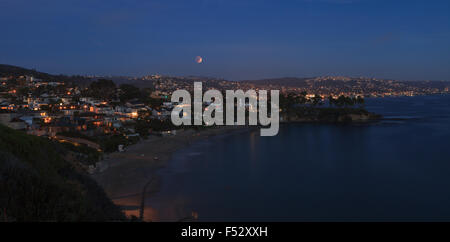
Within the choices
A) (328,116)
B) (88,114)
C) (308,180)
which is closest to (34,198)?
(308,180)

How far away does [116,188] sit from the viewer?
1230 centimetres

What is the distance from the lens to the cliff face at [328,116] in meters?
42.7

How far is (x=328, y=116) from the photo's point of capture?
140 feet

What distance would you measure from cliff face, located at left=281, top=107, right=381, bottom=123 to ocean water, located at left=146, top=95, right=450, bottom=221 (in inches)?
567

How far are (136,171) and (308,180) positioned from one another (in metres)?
8.48

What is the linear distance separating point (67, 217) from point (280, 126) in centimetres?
3549

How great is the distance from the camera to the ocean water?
37.2 ft

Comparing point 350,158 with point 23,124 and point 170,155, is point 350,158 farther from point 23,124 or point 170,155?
point 23,124

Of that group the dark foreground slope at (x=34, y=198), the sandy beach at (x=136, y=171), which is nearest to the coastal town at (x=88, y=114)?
the sandy beach at (x=136, y=171)

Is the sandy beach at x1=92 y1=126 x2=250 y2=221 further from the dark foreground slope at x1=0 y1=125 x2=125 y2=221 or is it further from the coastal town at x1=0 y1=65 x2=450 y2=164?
the dark foreground slope at x1=0 y1=125 x2=125 y2=221

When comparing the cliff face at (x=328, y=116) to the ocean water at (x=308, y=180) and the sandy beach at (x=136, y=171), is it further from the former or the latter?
the sandy beach at (x=136, y=171)

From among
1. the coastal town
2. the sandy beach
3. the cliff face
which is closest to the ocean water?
the sandy beach

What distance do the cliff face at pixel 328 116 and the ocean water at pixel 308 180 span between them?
1440 centimetres

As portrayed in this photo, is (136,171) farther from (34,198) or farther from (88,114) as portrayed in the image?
(88,114)
